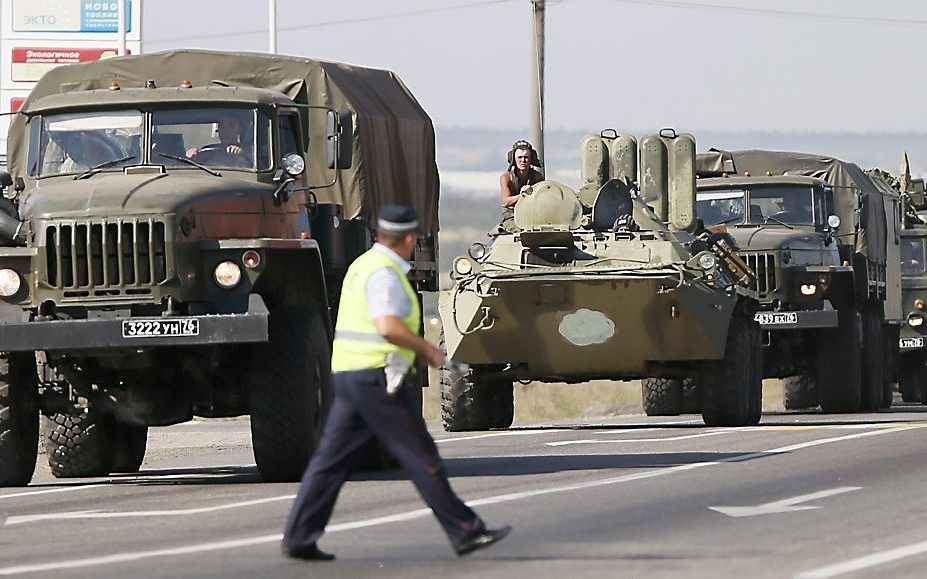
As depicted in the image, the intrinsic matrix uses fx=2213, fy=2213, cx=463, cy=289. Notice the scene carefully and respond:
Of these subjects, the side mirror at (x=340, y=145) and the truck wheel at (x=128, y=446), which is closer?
the side mirror at (x=340, y=145)

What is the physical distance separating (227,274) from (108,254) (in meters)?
0.82

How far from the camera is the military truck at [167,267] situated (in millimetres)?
14859

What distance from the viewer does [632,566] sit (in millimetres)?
10141

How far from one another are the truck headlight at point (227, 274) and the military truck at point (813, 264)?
420 inches

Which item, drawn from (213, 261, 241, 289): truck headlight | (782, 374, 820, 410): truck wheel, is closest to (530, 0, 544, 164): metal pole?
(782, 374, 820, 410): truck wheel

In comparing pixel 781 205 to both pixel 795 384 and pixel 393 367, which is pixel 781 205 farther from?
pixel 393 367

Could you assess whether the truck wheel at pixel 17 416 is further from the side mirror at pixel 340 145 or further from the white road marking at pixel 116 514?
the side mirror at pixel 340 145

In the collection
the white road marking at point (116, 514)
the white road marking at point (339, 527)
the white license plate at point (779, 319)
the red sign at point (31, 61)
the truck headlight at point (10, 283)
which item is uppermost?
the red sign at point (31, 61)

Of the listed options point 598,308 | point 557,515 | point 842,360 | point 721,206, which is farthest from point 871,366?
point 557,515

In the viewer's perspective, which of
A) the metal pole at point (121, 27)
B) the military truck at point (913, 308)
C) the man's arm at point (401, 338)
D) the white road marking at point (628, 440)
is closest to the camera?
the man's arm at point (401, 338)

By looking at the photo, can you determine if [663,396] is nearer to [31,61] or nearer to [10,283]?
[31,61]

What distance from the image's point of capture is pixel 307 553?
33.9 ft

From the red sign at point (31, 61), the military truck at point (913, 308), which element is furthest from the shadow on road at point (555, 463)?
the military truck at point (913, 308)

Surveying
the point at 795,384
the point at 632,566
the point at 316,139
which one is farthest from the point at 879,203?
the point at 632,566
